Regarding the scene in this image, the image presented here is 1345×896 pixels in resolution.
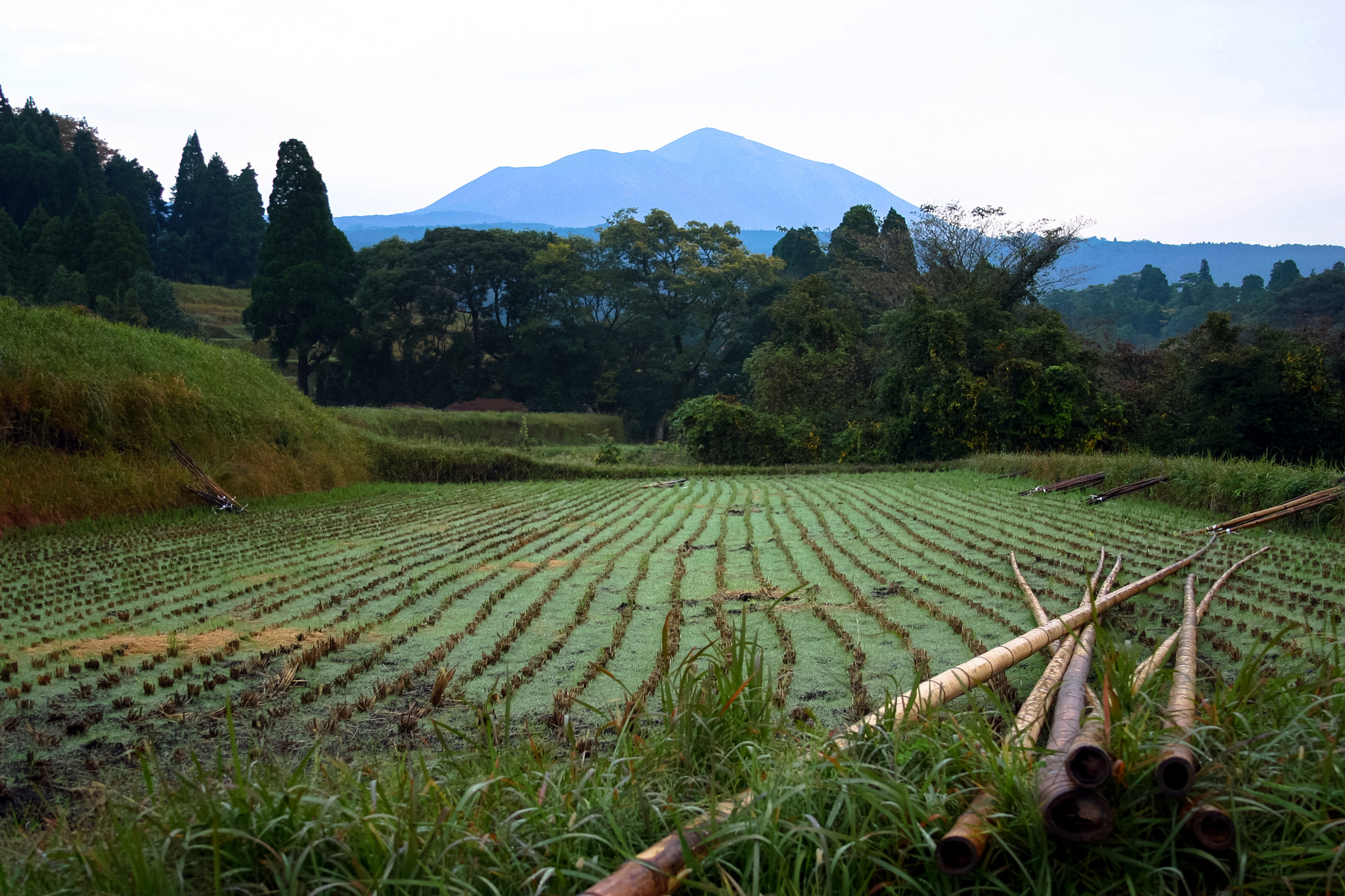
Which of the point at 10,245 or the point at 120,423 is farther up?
the point at 10,245

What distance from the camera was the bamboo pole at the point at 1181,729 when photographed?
1600 millimetres

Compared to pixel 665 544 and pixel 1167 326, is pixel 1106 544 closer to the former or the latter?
pixel 665 544

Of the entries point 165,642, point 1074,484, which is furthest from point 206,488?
point 1074,484

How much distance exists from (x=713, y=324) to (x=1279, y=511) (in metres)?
32.5

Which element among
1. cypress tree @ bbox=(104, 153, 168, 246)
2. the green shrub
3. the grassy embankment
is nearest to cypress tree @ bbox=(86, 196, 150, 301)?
cypress tree @ bbox=(104, 153, 168, 246)

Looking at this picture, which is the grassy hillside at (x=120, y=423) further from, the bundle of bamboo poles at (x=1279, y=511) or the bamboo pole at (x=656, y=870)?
the bundle of bamboo poles at (x=1279, y=511)

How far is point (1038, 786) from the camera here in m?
1.69

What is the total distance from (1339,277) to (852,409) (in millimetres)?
27350

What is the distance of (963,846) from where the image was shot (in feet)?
5.24

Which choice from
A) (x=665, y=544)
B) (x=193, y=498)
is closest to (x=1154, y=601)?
(x=665, y=544)

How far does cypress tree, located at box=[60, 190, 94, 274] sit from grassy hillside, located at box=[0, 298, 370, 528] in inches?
1006

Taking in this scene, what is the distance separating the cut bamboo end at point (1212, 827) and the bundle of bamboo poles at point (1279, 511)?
6.14 metres

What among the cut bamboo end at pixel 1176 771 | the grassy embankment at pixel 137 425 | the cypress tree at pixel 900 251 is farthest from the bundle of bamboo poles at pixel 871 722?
the cypress tree at pixel 900 251

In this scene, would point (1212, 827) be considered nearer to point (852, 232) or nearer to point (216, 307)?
point (852, 232)
